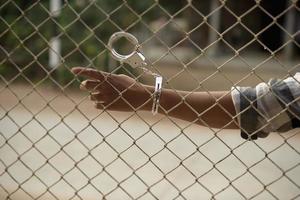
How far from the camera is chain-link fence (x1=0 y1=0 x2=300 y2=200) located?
252 centimetres

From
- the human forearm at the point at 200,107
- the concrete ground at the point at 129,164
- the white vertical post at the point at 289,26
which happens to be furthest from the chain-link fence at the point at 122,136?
the white vertical post at the point at 289,26

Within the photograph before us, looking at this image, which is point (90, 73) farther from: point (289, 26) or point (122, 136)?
point (289, 26)

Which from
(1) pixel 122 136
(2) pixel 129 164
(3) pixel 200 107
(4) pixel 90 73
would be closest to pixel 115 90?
(4) pixel 90 73

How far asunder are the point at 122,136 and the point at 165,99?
3.34 m

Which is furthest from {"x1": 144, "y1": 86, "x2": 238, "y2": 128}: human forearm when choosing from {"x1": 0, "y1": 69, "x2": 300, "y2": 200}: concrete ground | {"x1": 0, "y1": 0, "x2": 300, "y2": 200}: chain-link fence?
{"x1": 0, "y1": 69, "x2": 300, "y2": 200}: concrete ground

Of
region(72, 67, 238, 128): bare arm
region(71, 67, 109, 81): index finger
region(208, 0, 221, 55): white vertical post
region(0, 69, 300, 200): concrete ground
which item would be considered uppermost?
region(208, 0, 221, 55): white vertical post

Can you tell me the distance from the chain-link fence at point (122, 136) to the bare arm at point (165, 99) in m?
0.13

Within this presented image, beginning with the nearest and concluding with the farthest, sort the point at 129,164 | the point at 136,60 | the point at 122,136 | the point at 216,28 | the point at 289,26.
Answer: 1. the point at 136,60
2. the point at 129,164
3. the point at 122,136
4. the point at 289,26
5. the point at 216,28

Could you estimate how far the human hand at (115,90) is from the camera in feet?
6.77

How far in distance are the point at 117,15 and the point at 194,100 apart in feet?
20.2

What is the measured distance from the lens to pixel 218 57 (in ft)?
42.4

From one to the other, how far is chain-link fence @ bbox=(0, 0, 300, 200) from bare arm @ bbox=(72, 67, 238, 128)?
13cm

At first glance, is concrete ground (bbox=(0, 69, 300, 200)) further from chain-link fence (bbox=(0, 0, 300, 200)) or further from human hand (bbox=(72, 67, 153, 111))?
human hand (bbox=(72, 67, 153, 111))

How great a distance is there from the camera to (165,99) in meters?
2.08
